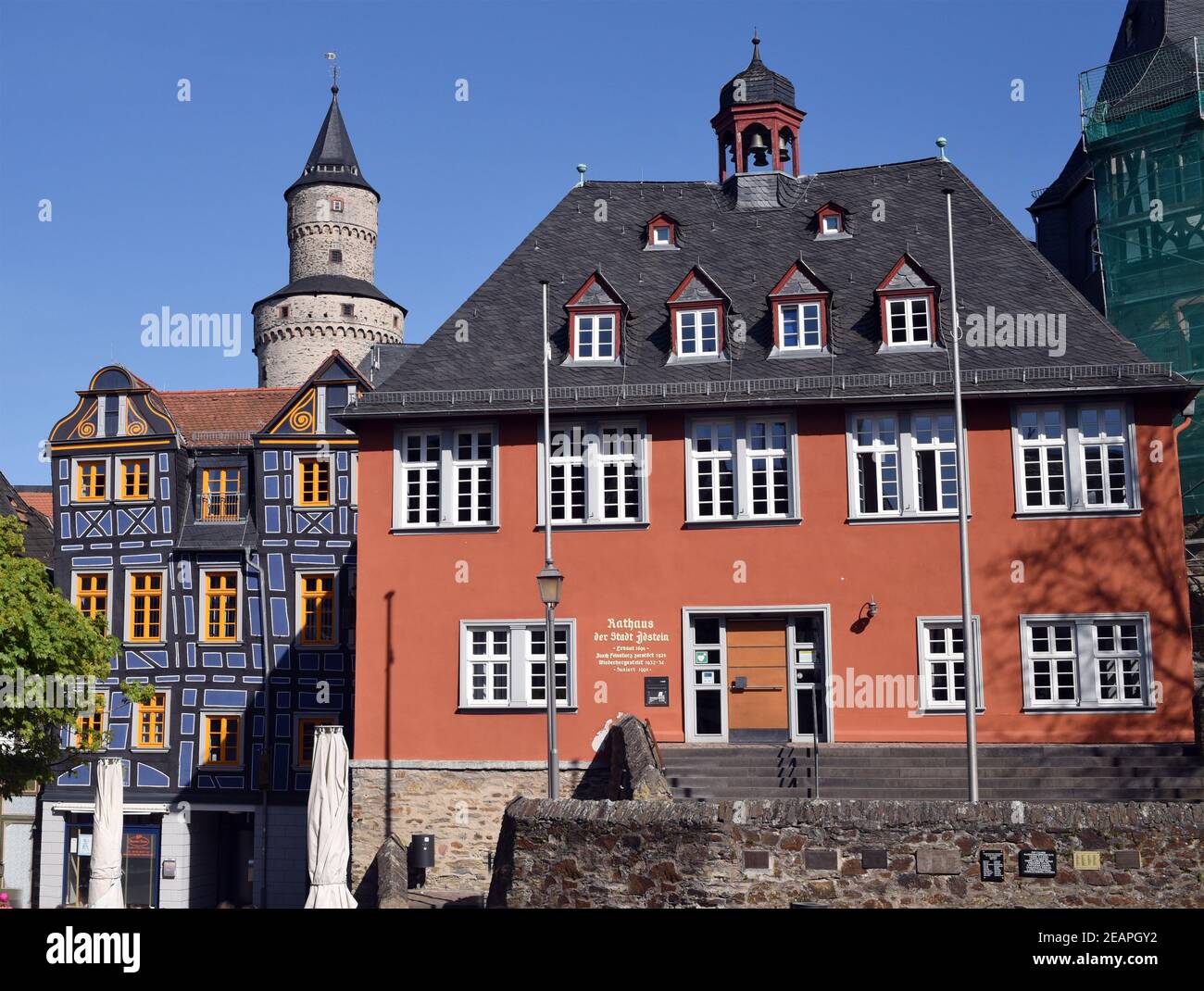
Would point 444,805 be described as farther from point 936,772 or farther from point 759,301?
point 759,301

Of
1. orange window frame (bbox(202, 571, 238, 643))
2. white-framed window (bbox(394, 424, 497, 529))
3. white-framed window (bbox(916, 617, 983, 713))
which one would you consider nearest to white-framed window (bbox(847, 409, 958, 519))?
white-framed window (bbox(916, 617, 983, 713))

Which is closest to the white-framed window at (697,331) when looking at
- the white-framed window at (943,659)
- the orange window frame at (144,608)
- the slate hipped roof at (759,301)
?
the slate hipped roof at (759,301)

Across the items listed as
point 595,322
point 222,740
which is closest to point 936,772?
point 595,322

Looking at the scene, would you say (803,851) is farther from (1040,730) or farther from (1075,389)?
(1075,389)

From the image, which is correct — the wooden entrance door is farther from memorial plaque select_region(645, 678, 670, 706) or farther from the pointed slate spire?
the pointed slate spire

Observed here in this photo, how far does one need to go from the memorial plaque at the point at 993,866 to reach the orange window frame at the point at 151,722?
89.6 ft

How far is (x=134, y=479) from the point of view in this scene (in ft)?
121

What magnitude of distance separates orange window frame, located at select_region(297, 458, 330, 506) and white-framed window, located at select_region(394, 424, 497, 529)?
37.1 feet

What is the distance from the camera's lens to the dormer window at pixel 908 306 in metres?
25.4

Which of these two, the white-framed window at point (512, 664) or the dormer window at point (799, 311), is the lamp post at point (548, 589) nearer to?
the white-framed window at point (512, 664)

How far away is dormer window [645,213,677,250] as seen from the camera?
28391mm
